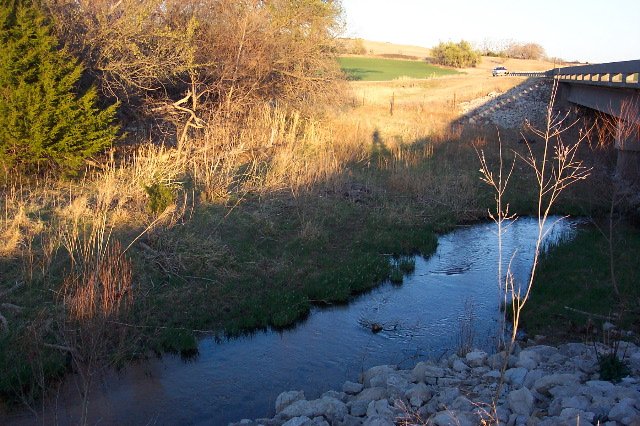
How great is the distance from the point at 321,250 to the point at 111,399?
6.07 m

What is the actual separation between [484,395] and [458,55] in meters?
70.3

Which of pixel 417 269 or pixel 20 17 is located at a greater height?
pixel 20 17

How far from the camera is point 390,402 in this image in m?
6.53

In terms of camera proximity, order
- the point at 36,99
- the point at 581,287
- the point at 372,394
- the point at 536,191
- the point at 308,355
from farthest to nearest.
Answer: the point at 536,191 < the point at 36,99 < the point at 581,287 < the point at 308,355 < the point at 372,394

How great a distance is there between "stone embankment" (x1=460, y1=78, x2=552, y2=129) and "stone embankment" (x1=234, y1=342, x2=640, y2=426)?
2036 centimetres

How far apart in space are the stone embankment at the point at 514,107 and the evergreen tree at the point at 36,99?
18523 mm

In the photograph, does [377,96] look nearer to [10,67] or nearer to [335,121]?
[335,121]

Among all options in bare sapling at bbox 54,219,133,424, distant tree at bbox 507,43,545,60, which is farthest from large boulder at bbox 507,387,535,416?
distant tree at bbox 507,43,545,60

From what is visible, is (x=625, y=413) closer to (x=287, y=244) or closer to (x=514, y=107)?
(x=287, y=244)

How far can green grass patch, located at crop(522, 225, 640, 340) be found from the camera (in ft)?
29.9

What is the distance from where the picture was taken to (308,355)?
333 inches

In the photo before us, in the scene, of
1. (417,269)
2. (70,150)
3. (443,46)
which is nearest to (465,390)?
(417,269)

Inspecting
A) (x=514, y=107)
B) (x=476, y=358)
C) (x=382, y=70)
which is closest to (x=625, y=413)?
(x=476, y=358)

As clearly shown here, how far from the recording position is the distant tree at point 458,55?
72.2 metres
